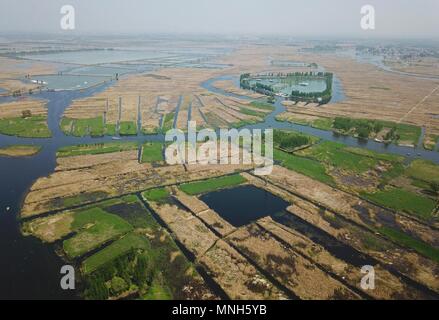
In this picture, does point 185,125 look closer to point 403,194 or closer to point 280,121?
point 280,121

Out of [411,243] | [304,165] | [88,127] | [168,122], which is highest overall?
[168,122]

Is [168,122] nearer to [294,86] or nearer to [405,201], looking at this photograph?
[405,201]

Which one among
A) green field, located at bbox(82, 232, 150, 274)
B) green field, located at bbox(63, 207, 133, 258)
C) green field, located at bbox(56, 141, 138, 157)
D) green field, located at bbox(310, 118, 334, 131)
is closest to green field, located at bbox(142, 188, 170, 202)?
green field, located at bbox(63, 207, 133, 258)

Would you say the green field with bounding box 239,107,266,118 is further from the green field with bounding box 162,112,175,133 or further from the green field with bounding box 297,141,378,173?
the green field with bounding box 297,141,378,173

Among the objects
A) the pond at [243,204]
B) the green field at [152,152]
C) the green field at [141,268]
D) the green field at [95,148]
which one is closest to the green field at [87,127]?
the green field at [95,148]

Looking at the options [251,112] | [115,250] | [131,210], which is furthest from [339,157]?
[115,250]

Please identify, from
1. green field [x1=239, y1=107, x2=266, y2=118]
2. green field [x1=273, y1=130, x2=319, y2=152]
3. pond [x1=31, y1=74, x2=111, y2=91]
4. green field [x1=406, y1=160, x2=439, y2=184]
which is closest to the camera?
green field [x1=406, y1=160, x2=439, y2=184]
